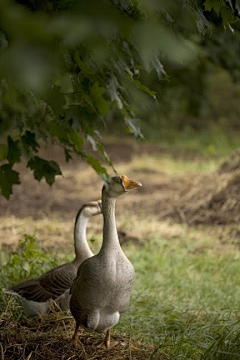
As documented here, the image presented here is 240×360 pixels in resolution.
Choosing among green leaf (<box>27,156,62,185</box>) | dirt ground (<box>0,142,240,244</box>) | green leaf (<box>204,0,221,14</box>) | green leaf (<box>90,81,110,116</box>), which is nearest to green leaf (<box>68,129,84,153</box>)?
green leaf (<box>90,81,110,116</box>)

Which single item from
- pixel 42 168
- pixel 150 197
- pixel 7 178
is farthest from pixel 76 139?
pixel 150 197

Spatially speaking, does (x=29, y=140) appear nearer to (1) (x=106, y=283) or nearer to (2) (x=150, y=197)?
(1) (x=106, y=283)

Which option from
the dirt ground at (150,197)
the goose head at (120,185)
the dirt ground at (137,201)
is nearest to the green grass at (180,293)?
the dirt ground at (137,201)

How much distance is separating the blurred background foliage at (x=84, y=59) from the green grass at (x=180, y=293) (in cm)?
113

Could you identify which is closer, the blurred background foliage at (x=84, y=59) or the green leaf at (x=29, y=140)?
→ the blurred background foliage at (x=84, y=59)

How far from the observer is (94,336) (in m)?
4.13

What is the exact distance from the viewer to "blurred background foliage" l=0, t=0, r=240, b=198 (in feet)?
3.43

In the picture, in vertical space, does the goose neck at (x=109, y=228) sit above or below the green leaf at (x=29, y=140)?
below

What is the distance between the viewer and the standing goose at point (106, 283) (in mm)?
3510

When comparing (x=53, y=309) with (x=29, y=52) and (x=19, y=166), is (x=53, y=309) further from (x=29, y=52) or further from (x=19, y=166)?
(x=19, y=166)

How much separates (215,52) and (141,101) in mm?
5510

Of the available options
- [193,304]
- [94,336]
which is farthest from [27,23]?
[193,304]

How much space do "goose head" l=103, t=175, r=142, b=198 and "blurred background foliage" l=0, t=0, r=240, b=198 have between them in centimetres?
27

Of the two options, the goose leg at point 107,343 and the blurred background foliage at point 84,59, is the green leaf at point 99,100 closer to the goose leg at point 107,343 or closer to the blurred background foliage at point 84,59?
the blurred background foliage at point 84,59
